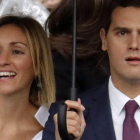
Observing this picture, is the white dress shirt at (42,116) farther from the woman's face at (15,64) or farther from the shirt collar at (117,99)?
the shirt collar at (117,99)

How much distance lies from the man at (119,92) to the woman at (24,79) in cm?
38

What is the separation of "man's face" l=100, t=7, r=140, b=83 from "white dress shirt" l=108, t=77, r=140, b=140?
0.07 m

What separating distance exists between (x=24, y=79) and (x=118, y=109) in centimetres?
63

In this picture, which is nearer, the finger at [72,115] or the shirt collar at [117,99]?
the finger at [72,115]

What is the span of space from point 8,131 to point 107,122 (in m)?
0.70

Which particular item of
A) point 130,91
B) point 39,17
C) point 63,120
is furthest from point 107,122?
point 39,17

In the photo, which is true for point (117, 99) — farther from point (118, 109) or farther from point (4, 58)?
point (4, 58)

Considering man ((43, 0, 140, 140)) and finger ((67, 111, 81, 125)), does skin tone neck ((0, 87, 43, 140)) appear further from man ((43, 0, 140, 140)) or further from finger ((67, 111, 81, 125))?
finger ((67, 111, 81, 125))

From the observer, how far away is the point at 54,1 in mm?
4609

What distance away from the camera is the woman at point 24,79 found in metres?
3.55

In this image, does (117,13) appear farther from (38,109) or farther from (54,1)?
(54,1)

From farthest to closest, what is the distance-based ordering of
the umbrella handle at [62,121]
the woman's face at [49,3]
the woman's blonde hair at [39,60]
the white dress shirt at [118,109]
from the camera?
1. the woman's face at [49,3]
2. the woman's blonde hair at [39,60]
3. the white dress shirt at [118,109]
4. the umbrella handle at [62,121]

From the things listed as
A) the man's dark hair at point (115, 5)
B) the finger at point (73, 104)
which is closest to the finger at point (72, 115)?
the finger at point (73, 104)

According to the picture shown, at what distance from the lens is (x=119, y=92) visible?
126 inches
